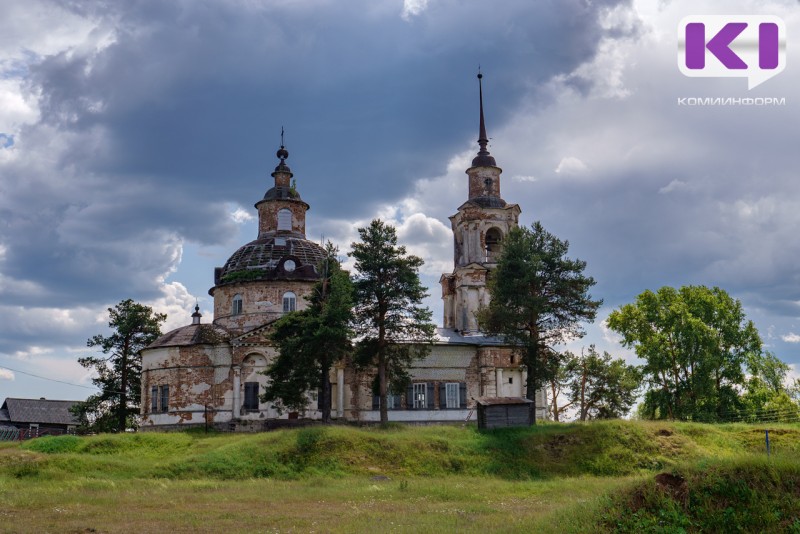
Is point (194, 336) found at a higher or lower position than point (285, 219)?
lower

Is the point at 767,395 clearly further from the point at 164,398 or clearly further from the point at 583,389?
the point at 164,398

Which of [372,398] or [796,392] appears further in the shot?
[796,392]

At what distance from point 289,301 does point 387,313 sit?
9.85m

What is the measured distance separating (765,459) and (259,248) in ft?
125

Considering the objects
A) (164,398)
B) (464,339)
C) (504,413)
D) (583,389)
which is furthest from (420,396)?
(164,398)

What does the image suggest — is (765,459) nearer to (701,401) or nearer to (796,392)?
(701,401)

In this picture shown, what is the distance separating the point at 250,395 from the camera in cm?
4403

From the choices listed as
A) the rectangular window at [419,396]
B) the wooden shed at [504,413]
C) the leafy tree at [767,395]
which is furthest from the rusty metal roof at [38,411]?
the leafy tree at [767,395]

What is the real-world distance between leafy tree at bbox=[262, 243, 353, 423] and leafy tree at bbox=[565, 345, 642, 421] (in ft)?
52.8

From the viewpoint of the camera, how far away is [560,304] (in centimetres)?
3888

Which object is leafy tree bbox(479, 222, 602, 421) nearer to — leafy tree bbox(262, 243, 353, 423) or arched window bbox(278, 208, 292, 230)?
leafy tree bbox(262, 243, 353, 423)

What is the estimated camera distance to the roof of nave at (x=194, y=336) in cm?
4450

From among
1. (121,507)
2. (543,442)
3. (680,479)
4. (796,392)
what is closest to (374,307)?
(543,442)

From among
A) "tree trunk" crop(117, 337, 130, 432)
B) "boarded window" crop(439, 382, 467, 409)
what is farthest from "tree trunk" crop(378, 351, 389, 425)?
"tree trunk" crop(117, 337, 130, 432)
